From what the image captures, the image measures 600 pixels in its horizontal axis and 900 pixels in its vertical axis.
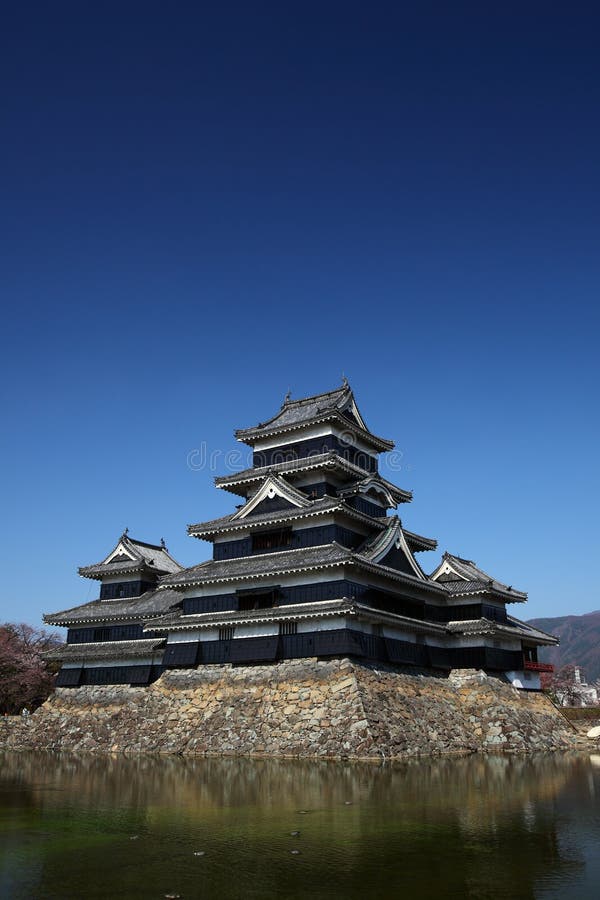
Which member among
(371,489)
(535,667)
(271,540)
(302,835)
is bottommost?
(302,835)

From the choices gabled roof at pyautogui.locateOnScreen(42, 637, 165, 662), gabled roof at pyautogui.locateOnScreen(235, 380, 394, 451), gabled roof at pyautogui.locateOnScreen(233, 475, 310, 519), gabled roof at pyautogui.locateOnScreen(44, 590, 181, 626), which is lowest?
gabled roof at pyautogui.locateOnScreen(42, 637, 165, 662)

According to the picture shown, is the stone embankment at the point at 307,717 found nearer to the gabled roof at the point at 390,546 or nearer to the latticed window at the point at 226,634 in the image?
the latticed window at the point at 226,634

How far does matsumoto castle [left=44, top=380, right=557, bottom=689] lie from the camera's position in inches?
1355

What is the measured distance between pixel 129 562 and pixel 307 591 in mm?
19521

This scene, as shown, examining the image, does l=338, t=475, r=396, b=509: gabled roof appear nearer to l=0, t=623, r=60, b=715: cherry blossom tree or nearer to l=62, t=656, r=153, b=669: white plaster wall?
l=62, t=656, r=153, b=669: white plaster wall

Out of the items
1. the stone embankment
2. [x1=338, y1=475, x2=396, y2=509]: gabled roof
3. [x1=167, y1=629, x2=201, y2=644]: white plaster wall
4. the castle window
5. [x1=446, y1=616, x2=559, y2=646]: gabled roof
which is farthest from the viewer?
[x1=446, y1=616, x2=559, y2=646]: gabled roof

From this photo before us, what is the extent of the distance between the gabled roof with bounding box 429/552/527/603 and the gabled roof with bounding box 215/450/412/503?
5900 mm

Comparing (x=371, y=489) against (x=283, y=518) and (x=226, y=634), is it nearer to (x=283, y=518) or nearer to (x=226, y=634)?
(x=283, y=518)

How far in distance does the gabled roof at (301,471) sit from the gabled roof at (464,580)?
590cm

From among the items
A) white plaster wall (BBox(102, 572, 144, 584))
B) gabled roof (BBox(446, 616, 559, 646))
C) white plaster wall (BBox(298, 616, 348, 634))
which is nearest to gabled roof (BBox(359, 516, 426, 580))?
white plaster wall (BBox(298, 616, 348, 634))

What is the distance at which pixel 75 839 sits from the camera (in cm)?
1350

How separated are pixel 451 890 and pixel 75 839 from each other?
760cm

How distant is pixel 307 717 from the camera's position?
30.6m

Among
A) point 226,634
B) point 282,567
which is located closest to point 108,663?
point 226,634
